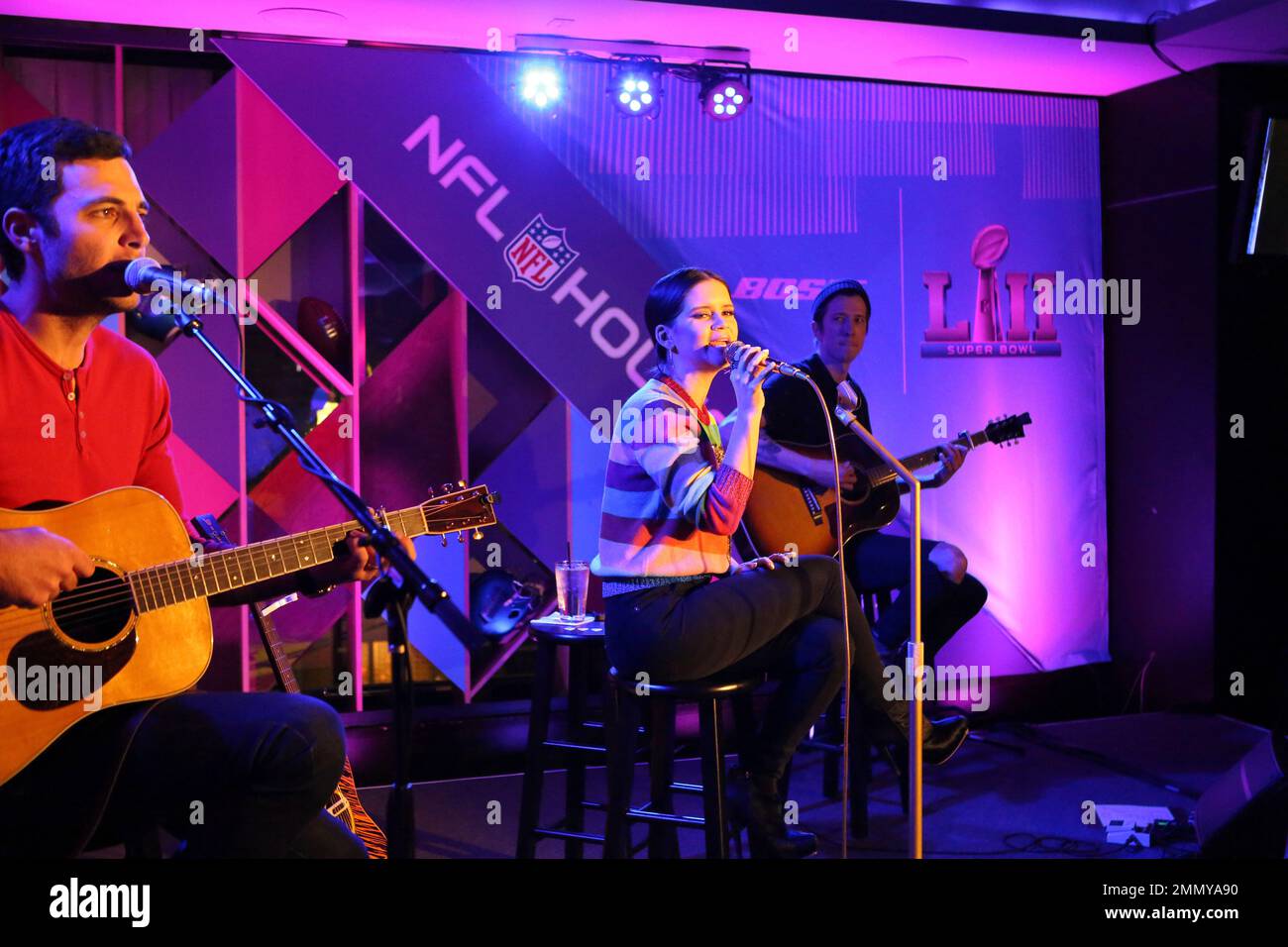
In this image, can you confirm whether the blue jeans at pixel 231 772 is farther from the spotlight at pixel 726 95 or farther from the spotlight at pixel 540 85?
the spotlight at pixel 726 95

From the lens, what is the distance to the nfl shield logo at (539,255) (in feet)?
15.1

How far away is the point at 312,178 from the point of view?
4.34 metres

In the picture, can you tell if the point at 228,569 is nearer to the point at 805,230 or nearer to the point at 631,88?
the point at 631,88

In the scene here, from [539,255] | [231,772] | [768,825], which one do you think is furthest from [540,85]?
[231,772]

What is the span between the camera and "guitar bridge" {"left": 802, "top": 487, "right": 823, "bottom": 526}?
13.1 ft

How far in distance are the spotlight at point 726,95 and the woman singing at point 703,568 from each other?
194cm

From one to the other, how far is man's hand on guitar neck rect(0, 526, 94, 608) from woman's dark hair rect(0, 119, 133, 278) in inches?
24.5

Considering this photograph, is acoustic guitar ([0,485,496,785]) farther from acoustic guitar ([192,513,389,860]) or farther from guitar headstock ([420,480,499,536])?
acoustic guitar ([192,513,389,860])

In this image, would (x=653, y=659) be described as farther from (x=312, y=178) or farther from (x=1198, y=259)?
(x=1198, y=259)
